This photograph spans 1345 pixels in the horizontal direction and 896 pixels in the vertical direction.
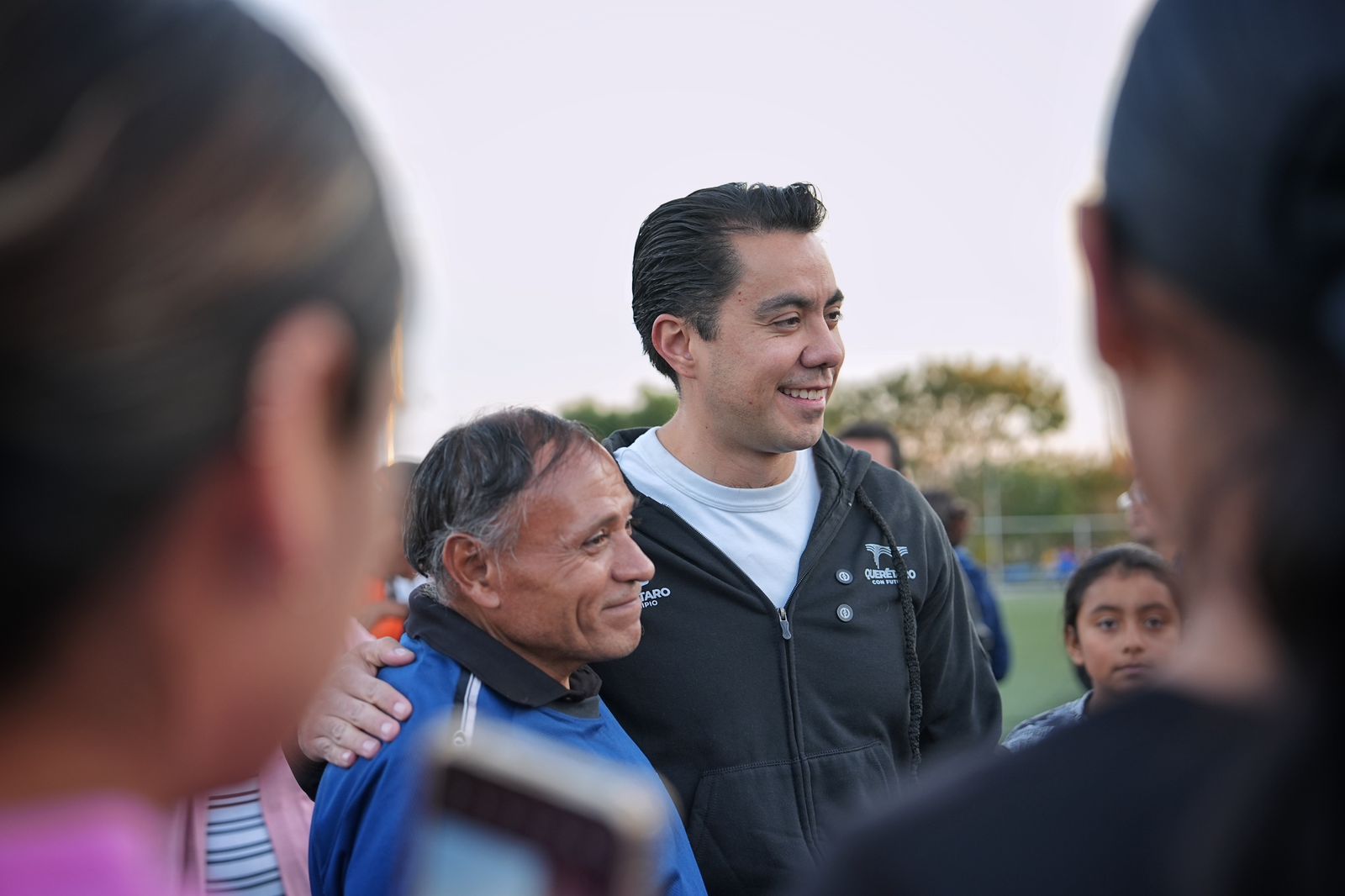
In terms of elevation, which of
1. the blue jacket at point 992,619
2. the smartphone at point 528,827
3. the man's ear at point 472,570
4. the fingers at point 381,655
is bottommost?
the blue jacket at point 992,619

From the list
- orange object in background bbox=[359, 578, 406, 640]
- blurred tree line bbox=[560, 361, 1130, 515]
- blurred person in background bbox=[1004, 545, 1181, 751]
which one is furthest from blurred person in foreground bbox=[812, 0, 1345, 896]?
blurred tree line bbox=[560, 361, 1130, 515]

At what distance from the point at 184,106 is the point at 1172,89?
26.7 inches

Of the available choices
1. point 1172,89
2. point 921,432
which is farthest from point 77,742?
point 921,432

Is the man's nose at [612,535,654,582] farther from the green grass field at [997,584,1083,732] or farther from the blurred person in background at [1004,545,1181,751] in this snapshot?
the green grass field at [997,584,1083,732]

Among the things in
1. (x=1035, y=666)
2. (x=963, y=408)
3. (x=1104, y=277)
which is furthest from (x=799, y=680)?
(x=963, y=408)

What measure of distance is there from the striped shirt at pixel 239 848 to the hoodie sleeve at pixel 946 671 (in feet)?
6.27

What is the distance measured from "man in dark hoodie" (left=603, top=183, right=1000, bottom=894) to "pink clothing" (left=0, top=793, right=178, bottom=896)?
93.6 inches

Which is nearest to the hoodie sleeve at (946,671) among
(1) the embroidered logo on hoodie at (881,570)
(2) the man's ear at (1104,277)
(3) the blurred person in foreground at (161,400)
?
(1) the embroidered logo on hoodie at (881,570)

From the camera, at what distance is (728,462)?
3.52m

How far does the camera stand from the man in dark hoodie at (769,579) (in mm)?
3018

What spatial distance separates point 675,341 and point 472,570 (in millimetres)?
1340

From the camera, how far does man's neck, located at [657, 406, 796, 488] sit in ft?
11.5

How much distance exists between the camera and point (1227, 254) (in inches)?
30.7

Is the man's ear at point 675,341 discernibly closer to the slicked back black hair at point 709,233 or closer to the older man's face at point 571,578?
the slicked back black hair at point 709,233
